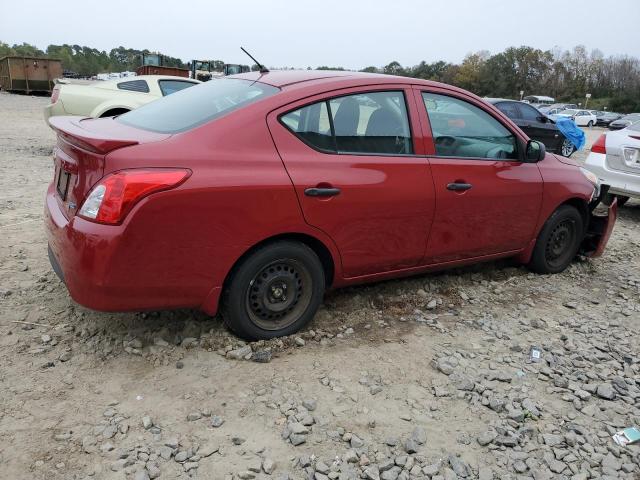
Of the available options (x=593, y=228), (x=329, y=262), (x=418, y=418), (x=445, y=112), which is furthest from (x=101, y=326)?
(x=593, y=228)

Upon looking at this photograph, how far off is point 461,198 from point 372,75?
1.07m

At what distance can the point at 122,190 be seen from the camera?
255 centimetres

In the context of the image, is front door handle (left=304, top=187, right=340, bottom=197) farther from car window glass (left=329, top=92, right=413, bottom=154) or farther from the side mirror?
the side mirror

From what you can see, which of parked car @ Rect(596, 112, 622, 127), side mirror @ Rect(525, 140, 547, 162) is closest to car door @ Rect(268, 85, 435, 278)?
side mirror @ Rect(525, 140, 547, 162)

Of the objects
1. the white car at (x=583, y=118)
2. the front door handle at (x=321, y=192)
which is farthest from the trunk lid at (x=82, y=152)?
the white car at (x=583, y=118)

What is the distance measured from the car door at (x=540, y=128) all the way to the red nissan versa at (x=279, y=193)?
10876mm

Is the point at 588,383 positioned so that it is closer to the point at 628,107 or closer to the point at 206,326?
the point at 206,326

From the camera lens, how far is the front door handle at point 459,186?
12.1 feet

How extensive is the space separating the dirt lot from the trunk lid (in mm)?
885

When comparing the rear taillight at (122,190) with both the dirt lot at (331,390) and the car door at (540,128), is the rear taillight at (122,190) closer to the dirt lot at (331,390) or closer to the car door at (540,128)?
the dirt lot at (331,390)

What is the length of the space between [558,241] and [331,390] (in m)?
2.97

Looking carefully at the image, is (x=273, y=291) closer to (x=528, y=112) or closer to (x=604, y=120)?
(x=528, y=112)

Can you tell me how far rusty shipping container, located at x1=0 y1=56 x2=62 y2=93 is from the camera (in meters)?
28.8

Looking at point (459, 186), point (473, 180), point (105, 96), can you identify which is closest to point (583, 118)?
point (105, 96)
